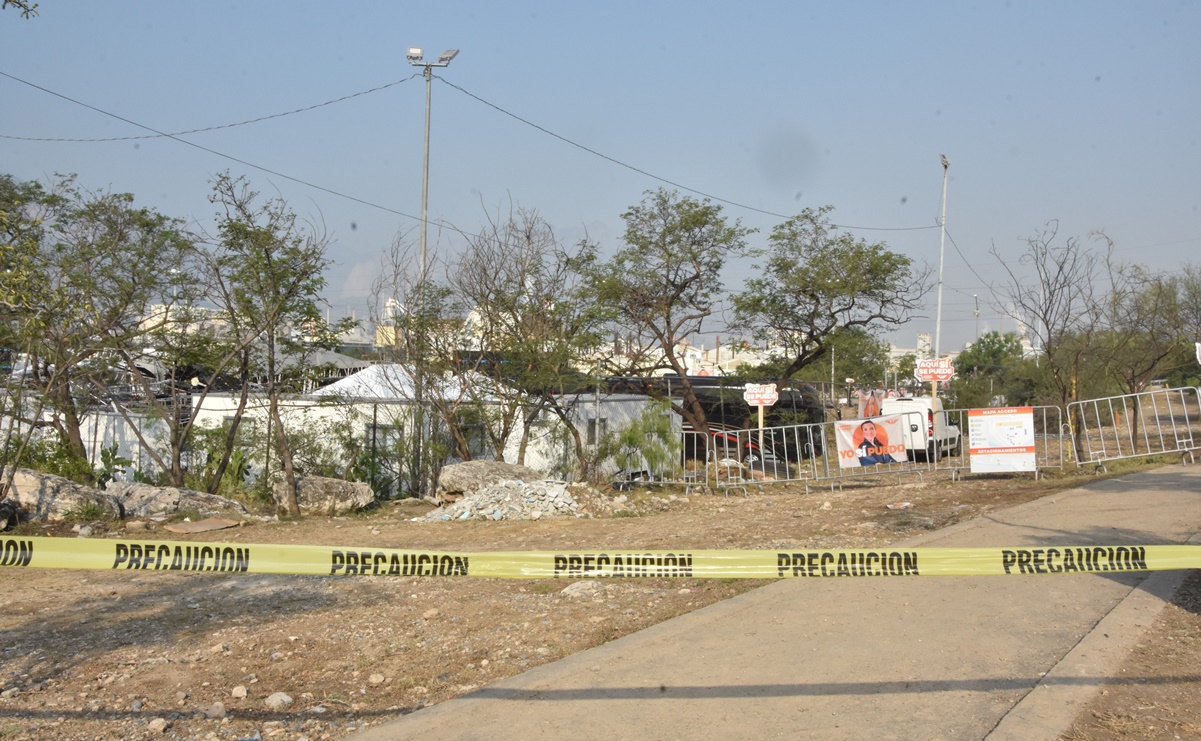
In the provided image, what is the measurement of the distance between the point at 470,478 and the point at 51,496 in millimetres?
6612

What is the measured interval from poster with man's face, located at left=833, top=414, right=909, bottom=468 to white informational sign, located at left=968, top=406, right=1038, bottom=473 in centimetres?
143

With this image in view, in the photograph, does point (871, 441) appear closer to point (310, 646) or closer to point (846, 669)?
point (846, 669)

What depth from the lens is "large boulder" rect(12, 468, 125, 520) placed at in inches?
493

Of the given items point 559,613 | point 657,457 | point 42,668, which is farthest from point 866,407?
point 42,668

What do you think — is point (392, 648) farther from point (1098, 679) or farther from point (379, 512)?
point (379, 512)

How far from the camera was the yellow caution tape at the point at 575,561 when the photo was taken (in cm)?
493

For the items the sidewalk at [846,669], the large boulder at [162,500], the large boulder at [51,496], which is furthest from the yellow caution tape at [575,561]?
the large boulder at [162,500]

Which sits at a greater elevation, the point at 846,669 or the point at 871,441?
the point at 871,441

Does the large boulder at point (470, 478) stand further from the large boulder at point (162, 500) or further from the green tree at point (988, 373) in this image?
the green tree at point (988, 373)

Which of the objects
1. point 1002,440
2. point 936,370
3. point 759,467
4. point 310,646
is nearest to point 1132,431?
point 936,370

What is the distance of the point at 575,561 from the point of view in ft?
16.9

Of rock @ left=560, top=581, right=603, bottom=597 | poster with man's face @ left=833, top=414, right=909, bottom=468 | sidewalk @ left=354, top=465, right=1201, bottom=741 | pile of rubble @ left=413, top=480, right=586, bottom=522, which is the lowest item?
sidewalk @ left=354, top=465, right=1201, bottom=741

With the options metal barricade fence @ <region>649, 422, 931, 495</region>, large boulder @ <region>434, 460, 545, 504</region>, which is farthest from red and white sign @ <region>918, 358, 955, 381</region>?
large boulder @ <region>434, 460, 545, 504</region>

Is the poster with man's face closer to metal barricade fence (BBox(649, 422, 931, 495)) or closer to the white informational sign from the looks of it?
metal barricade fence (BBox(649, 422, 931, 495))
